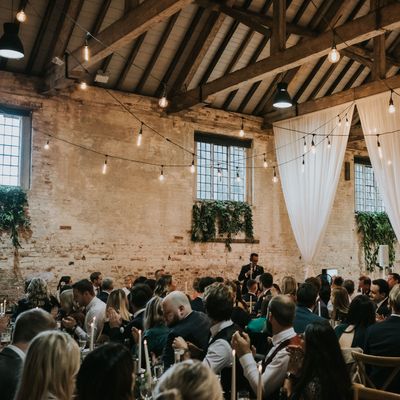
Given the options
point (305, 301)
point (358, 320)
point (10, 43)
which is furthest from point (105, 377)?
point (10, 43)

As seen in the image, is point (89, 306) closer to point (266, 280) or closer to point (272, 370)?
point (272, 370)

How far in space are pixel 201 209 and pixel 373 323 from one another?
842cm

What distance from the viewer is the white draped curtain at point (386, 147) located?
10.7 m

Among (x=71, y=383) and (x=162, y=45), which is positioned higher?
(x=162, y=45)

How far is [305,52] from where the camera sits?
29.2 feet

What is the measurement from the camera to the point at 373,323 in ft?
15.1

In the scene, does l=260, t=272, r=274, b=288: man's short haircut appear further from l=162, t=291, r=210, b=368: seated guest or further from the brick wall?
l=162, t=291, r=210, b=368: seated guest

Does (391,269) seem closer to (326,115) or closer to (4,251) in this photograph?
(326,115)

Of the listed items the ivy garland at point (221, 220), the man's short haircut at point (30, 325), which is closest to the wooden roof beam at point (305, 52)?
the ivy garland at point (221, 220)

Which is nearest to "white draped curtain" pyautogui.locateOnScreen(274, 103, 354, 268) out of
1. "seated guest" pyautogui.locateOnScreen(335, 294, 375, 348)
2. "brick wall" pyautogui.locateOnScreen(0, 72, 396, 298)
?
"brick wall" pyautogui.locateOnScreen(0, 72, 396, 298)

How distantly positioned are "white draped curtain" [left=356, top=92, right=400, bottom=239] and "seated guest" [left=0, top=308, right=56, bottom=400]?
892 cm

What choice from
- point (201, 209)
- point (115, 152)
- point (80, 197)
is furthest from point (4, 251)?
point (201, 209)

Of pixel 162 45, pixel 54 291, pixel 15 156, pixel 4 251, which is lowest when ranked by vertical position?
pixel 54 291

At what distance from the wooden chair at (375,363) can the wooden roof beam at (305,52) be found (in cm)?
551
